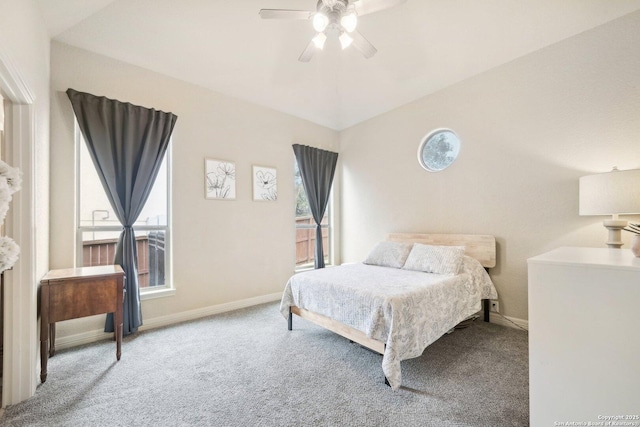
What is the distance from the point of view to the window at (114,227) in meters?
2.64

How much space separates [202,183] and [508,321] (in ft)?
12.5

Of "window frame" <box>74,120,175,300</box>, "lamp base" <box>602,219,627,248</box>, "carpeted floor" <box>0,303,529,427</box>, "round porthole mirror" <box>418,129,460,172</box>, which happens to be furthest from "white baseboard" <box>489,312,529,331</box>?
"window frame" <box>74,120,175,300</box>

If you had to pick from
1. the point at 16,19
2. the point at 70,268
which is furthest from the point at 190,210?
the point at 16,19

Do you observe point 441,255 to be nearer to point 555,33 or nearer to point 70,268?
point 555,33

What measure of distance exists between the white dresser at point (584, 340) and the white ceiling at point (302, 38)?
2464 mm

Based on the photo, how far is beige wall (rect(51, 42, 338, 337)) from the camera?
2.50 m

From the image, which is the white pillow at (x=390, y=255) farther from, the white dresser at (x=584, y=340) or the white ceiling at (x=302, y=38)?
the white ceiling at (x=302, y=38)

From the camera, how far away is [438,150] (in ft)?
12.1

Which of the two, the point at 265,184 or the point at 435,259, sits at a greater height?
the point at 265,184

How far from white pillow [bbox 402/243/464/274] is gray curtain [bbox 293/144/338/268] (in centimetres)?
164

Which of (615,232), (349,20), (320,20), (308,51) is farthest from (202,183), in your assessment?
(615,232)

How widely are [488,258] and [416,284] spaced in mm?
1276

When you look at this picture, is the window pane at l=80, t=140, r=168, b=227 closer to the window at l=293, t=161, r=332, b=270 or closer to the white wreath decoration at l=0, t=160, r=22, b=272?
the white wreath decoration at l=0, t=160, r=22, b=272

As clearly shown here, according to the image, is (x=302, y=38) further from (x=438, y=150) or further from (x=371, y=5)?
(x=438, y=150)
